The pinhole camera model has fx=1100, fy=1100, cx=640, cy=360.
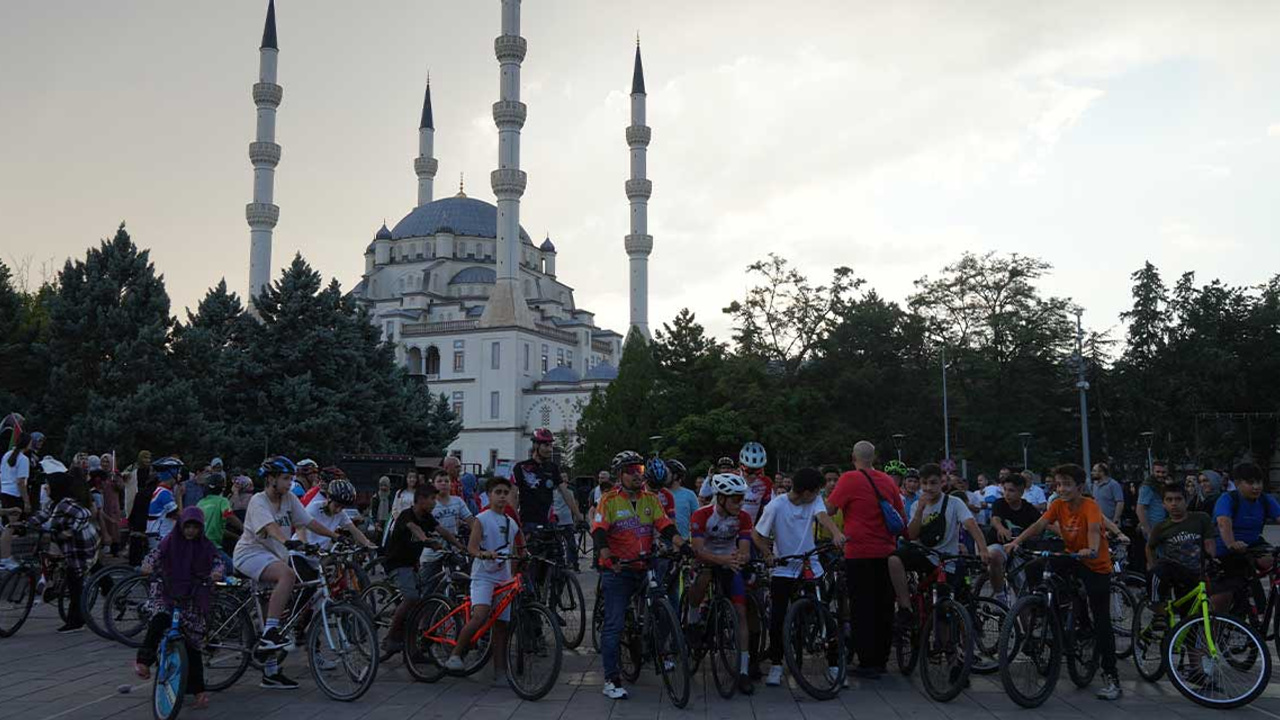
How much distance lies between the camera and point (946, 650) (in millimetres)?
8109

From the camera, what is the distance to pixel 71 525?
1126cm

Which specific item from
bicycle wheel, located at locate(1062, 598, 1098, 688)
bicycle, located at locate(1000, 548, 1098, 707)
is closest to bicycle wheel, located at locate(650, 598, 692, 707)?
bicycle, located at locate(1000, 548, 1098, 707)

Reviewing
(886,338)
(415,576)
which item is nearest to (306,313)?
(886,338)

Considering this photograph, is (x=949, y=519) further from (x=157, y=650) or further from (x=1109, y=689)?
(x=157, y=650)

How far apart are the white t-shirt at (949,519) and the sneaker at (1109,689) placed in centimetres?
151

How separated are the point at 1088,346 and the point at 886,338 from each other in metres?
9.96

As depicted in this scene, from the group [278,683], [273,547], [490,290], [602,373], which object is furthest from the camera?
[490,290]

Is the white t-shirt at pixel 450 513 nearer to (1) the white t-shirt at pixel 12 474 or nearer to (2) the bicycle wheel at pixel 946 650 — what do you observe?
(2) the bicycle wheel at pixel 946 650

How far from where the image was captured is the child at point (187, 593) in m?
7.60

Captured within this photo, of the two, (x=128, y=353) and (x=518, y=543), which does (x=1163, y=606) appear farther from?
(x=128, y=353)

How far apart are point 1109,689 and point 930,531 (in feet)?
5.89

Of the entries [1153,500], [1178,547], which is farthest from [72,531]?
[1153,500]


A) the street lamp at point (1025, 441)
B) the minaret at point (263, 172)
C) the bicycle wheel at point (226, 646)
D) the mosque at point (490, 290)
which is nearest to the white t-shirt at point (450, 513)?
the bicycle wheel at point (226, 646)

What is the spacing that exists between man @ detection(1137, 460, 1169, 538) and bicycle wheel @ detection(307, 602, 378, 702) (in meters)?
7.84
